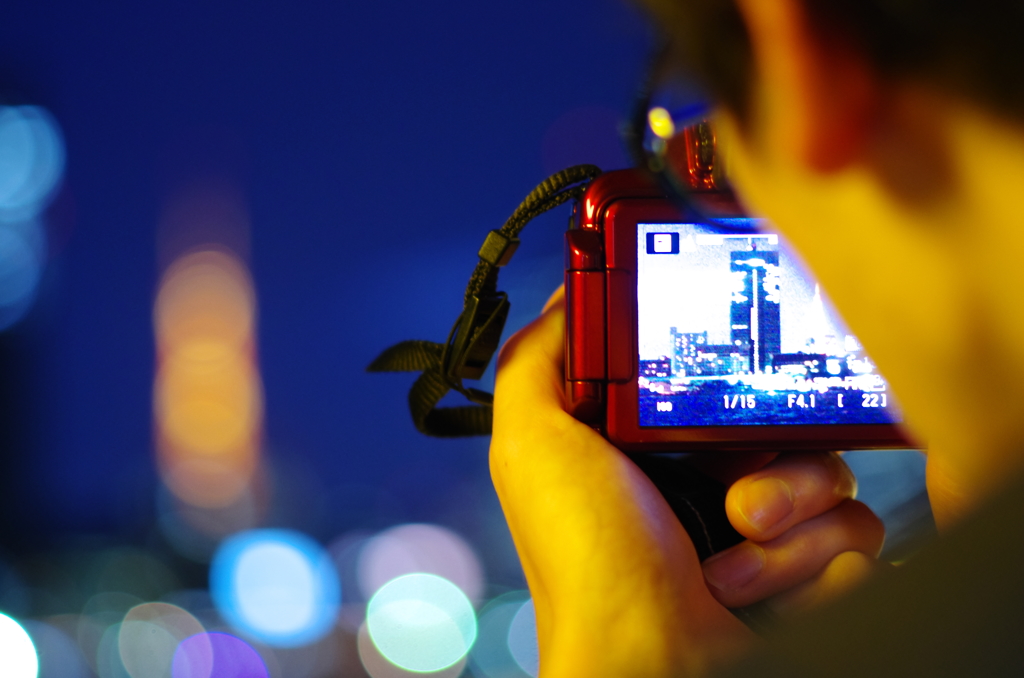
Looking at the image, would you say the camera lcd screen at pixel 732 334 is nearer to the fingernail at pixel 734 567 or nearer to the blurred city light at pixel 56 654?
the fingernail at pixel 734 567

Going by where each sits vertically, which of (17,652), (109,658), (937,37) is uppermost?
(937,37)

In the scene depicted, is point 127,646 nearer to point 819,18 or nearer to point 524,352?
point 524,352

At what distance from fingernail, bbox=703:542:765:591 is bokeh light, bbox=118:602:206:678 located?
5.17 meters

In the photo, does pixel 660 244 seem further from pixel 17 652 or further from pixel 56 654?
pixel 56 654

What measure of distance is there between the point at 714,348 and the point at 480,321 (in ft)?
0.59

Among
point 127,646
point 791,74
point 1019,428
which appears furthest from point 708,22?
point 127,646

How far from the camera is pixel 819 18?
24 centimetres

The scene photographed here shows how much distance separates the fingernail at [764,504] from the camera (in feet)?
1.75

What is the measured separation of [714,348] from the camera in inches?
21.7

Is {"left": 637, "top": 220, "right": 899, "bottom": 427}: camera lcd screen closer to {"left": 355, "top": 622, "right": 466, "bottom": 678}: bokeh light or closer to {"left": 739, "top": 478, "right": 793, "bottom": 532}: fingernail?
{"left": 739, "top": 478, "right": 793, "bottom": 532}: fingernail

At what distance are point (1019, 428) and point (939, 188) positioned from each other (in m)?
0.09

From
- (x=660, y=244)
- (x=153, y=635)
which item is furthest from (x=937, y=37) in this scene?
(x=153, y=635)

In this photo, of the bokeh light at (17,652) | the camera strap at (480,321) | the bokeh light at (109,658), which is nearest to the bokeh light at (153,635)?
the bokeh light at (109,658)

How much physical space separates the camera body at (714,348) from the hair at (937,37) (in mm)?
293
